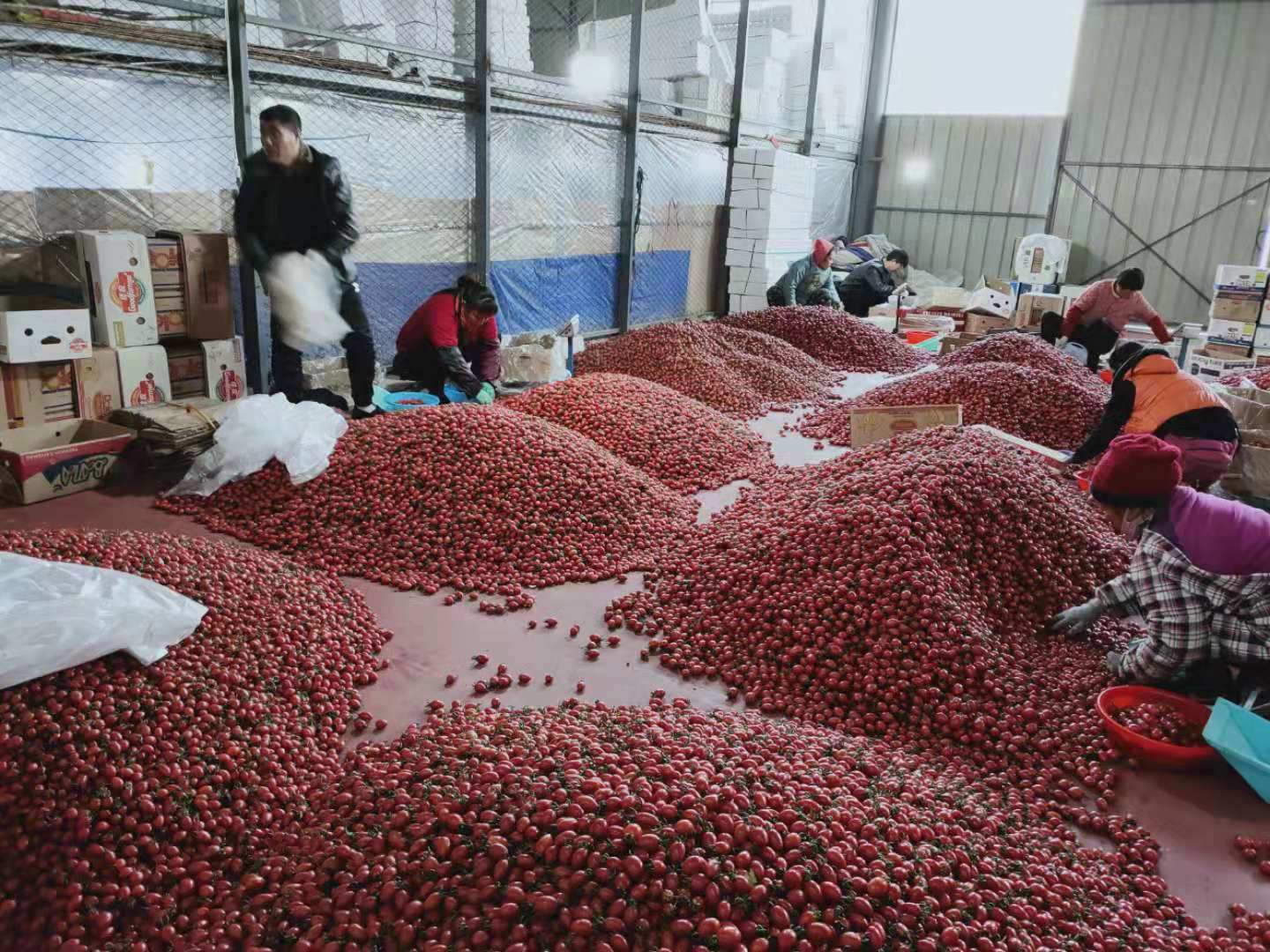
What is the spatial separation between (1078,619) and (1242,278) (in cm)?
608

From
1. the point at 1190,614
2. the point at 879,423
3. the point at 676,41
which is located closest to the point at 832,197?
the point at 676,41

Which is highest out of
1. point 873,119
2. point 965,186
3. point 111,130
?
point 873,119

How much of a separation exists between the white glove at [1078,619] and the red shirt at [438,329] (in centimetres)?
337

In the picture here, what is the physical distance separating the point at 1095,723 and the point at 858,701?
0.62 metres

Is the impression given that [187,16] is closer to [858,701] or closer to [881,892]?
[858,701]

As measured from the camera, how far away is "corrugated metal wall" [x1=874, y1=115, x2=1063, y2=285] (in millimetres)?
11211

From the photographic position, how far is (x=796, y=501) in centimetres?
343

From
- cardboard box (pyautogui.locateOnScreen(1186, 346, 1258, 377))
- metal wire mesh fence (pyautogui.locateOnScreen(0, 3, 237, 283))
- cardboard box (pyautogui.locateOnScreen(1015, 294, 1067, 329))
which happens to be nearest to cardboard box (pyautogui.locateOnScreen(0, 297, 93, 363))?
metal wire mesh fence (pyautogui.locateOnScreen(0, 3, 237, 283))

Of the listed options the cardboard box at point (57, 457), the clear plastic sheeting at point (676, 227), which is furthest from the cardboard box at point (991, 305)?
the cardboard box at point (57, 457)

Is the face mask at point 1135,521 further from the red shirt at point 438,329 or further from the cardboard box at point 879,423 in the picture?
the red shirt at point 438,329

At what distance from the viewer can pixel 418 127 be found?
576 centimetres

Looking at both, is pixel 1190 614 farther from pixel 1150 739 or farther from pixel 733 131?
pixel 733 131

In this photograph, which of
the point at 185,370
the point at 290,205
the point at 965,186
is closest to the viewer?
the point at 290,205

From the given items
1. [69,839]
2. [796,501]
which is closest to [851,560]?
[796,501]
